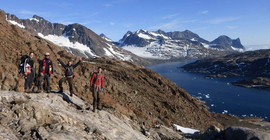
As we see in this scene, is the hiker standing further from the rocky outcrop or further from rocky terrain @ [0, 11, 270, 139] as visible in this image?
the rocky outcrop

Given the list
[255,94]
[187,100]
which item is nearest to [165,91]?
A: [187,100]

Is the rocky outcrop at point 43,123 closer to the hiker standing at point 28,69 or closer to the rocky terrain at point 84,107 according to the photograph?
the rocky terrain at point 84,107

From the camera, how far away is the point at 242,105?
9831 centimetres

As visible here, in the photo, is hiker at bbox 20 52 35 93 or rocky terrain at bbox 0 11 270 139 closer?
rocky terrain at bbox 0 11 270 139

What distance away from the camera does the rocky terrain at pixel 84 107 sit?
436 inches

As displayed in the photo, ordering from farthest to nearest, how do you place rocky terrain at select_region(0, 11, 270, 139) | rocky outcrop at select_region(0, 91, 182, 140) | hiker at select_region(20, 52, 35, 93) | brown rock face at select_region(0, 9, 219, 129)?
brown rock face at select_region(0, 9, 219, 129), hiker at select_region(20, 52, 35, 93), rocky terrain at select_region(0, 11, 270, 139), rocky outcrop at select_region(0, 91, 182, 140)

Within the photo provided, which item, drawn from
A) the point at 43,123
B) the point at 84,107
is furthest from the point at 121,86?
the point at 43,123

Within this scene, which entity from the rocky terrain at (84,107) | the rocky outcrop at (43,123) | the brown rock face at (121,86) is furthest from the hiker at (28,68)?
the brown rock face at (121,86)

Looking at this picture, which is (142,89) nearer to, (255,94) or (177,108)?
(177,108)

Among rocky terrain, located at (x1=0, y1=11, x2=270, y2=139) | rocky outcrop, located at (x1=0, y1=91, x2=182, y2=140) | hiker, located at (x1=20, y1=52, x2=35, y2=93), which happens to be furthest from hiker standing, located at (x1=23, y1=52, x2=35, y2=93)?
rocky outcrop, located at (x1=0, y1=91, x2=182, y2=140)

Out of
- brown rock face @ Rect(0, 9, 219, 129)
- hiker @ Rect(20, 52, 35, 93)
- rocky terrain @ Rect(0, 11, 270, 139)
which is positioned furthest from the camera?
brown rock face @ Rect(0, 9, 219, 129)

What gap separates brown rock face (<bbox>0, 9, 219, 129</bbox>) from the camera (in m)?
23.2

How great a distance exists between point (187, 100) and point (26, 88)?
40679mm

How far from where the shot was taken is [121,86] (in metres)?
39.8
